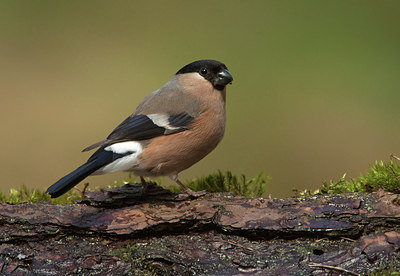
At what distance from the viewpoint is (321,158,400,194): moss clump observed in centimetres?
354

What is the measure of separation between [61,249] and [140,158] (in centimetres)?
93

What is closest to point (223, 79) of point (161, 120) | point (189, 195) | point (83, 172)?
point (161, 120)

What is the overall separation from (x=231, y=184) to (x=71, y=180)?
153 cm

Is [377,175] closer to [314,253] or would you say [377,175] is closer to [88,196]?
[314,253]

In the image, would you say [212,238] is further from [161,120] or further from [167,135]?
[161,120]

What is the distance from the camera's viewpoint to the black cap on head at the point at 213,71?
4199 mm

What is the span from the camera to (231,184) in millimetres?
4402

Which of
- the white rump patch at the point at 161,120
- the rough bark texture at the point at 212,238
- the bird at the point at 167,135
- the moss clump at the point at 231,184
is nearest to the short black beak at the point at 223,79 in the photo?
the bird at the point at 167,135

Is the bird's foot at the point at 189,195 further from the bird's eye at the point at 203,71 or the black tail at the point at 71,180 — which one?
the bird's eye at the point at 203,71

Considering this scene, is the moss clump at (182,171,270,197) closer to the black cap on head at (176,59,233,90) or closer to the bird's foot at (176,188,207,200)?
the bird's foot at (176,188,207,200)

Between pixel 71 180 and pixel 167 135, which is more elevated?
pixel 167 135

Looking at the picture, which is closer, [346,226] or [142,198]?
[346,226]

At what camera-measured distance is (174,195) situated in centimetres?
383

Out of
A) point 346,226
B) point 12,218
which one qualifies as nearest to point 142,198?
point 12,218
